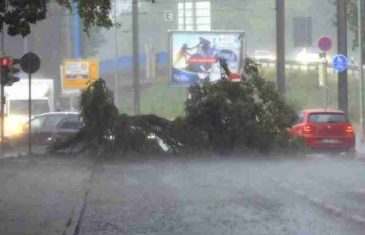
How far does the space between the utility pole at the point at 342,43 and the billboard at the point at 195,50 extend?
18.2m

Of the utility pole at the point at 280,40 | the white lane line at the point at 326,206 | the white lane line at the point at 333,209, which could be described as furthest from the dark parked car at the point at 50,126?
the white lane line at the point at 333,209

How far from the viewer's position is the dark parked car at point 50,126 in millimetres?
28109

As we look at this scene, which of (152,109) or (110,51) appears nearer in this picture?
(152,109)

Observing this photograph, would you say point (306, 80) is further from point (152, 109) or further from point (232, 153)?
point (232, 153)

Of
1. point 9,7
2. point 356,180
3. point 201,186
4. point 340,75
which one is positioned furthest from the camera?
point 340,75

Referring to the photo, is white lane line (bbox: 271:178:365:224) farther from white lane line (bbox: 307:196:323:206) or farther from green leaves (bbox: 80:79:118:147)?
green leaves (bbox: 80:79:118:147)

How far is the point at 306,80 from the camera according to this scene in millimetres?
67625

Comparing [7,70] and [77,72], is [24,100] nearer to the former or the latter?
[7,70]

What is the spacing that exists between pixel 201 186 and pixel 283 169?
456 cm

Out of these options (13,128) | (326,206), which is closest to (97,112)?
(13,128)

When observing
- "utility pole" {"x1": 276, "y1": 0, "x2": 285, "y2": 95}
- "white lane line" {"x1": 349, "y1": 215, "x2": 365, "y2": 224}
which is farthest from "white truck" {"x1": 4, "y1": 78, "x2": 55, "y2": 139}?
"white lane line" {"x1": 349, "y1": 215, "x2": 365, "y2": 224}

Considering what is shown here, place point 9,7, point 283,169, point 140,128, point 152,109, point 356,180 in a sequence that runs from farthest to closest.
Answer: point 152,109
point 140,128
point 283,169
point 356,180
point 9,7

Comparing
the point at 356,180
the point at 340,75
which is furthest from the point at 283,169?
the point at 340,75

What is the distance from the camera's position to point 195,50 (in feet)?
163
